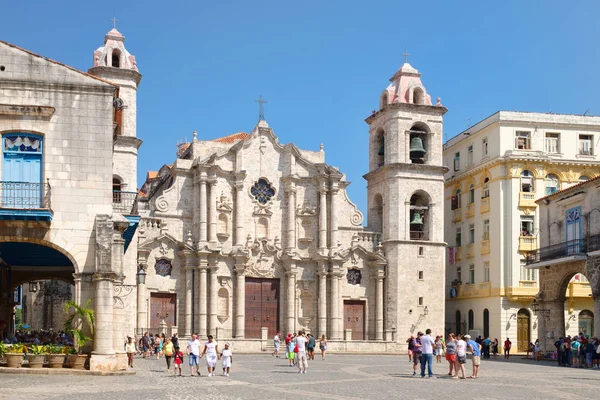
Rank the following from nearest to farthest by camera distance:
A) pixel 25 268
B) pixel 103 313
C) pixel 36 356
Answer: pixel 36 356 < pixel 103 313 < pixel 25 268

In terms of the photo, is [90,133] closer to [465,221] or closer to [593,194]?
[593,194]

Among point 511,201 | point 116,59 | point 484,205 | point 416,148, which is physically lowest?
point 484,205

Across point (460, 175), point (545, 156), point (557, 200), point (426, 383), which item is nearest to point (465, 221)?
point (460, 175)

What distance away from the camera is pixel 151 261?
52.8 meters

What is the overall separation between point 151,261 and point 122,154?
6622 mm

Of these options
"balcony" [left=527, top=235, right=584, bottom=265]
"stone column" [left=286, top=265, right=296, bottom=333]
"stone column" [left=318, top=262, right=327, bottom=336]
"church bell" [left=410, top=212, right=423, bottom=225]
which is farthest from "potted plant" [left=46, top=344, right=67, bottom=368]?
"church bell" [left=410, top=212, right=423, bottom=225]

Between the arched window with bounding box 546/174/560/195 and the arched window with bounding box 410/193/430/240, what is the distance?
7226 mm

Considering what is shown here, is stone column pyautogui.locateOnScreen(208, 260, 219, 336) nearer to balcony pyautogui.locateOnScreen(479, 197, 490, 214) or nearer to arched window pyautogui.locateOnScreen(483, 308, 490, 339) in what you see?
arched window pyautogui.locateOnScreen(483, 308, 490, 339)

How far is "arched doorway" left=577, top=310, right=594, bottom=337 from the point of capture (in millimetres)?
55812

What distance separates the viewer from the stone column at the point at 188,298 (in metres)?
52.7

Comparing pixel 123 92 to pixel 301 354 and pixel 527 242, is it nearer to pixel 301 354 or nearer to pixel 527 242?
pixel 301 354

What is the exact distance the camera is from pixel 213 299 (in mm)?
53375

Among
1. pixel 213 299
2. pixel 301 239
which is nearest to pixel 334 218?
pixel 301 239

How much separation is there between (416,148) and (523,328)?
40.7ft
